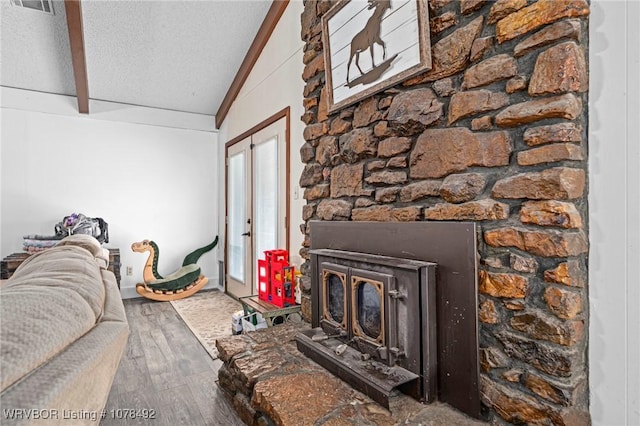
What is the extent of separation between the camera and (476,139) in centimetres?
147

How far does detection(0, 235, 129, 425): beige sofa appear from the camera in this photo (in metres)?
0.48

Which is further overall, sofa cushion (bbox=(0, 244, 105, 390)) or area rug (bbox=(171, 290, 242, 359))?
area rug (bbox=(171, 290, 242, 359))

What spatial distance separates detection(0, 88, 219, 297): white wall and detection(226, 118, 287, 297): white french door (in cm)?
69

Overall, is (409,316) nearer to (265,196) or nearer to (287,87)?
(287,87)

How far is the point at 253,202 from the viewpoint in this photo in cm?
418

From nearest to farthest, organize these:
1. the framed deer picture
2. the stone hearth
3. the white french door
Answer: the stone hearth
the framed deer picture
the white french door

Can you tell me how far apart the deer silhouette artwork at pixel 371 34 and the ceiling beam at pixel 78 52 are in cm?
245

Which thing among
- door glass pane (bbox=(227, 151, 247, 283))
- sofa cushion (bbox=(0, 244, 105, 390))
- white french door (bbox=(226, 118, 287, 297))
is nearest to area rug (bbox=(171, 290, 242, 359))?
white french door (bbox=(226, 118, 287, 297))

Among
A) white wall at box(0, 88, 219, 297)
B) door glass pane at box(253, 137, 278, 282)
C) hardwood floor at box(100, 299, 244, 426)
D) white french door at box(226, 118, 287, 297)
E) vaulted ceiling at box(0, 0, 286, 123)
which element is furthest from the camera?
white wall at box(0, 88, 219, 297)

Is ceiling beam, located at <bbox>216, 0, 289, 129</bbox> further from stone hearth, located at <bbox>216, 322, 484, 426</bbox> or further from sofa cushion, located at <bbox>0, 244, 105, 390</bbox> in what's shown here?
sofa cushion, located at <bbox>0, 244, 105, 390</bbox>

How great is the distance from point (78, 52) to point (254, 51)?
5.61 feet

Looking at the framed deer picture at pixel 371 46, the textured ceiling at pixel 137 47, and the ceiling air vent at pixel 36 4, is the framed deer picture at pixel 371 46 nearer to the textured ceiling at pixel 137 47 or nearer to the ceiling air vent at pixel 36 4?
the textured ceiling at pixel 137 47
